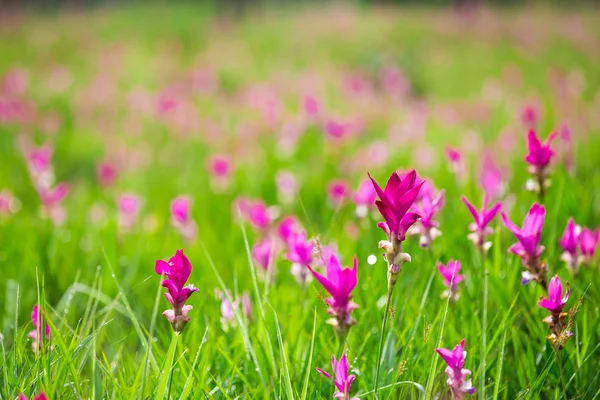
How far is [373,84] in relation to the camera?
843 cm

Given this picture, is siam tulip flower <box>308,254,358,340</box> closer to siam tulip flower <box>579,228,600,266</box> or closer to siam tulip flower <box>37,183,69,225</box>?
siam tulip flower <box>579,228,600,266</box>

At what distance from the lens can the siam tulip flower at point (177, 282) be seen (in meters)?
1.14

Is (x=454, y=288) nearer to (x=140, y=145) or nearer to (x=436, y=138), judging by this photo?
(x=436, y=138)

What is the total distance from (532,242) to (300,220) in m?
2.28

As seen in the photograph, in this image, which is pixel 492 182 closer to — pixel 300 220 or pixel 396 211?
pixel 300 220

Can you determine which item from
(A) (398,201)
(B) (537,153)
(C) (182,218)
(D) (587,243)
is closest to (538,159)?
(B) (537,153)

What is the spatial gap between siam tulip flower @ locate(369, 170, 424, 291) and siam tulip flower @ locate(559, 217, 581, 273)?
2.35 feet

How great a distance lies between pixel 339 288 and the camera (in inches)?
46.3

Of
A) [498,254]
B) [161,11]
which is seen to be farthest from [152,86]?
[161,11]

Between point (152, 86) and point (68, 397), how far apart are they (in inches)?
289

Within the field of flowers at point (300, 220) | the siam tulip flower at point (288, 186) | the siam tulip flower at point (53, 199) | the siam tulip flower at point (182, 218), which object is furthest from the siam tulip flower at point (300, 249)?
the siam tulip flower at point (288, 186)

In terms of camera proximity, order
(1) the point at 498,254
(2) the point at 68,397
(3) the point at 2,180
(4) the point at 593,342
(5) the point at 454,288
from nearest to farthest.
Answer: (2) the point at 68,397, (4) the point at 593,342, (5) the point at 454,288, (1) the point at 498,254, (3) the point at 2,180

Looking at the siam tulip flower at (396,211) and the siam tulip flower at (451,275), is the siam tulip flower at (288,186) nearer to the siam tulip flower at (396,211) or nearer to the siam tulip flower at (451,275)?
the siam tulip flower at (451,275)

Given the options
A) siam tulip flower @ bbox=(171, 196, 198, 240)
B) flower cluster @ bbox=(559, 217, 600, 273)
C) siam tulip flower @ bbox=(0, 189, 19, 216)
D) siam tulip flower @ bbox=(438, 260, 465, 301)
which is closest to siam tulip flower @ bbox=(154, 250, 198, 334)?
siam tulip flower @ bbox=(438, 260, 465, 301)
